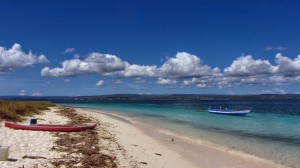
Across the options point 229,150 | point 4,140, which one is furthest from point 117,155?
point 229,150

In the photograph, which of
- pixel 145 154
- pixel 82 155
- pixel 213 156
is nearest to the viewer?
pixel 82 155

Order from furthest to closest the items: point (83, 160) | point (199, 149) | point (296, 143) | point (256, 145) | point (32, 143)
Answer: point (296, 143)
point (256, 145)
point (199, 149)
point (32, 143)
point (83, 160)

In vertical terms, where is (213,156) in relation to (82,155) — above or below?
below

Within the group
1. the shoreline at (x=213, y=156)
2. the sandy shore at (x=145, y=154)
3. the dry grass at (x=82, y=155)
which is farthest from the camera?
the shoreline at (x=213, y=156)

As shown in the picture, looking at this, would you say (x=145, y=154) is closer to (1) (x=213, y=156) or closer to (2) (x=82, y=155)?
(2) (x=82, y=155)

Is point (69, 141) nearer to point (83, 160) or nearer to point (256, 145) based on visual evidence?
point (83, 160)

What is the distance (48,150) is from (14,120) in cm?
1042

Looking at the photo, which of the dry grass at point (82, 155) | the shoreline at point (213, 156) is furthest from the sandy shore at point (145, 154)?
the dry grass at point (82, 155)

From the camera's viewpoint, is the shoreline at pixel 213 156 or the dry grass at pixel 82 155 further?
the shoreline at pixel 213 156

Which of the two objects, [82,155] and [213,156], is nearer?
[82,155]

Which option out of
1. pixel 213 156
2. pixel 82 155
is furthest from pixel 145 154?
pixel 213 156

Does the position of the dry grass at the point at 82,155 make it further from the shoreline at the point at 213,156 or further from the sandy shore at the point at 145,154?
the shoreline at the point at 213,156

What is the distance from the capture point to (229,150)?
1745 cm

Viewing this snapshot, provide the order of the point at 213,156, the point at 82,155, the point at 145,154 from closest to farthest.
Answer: the point at 82,155, the point at 145,154, the point at 213,156
